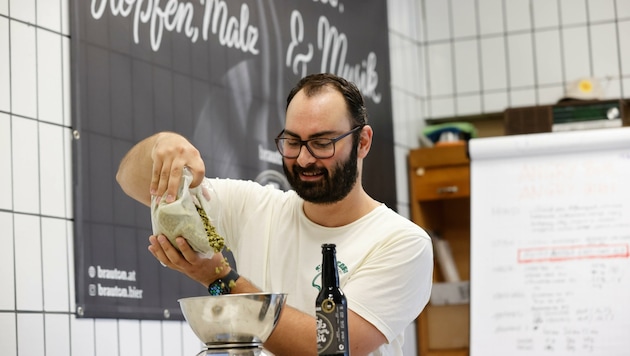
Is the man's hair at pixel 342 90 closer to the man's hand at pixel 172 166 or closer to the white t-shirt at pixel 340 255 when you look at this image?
the white t-shirt at pixel 340 255

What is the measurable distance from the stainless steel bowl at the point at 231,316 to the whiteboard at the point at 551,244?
2.86m

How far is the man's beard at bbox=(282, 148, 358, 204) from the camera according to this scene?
2355 millimetres

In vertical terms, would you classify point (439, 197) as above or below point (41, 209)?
above

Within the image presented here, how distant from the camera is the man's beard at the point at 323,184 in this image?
2355 mm

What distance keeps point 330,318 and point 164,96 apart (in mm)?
1841

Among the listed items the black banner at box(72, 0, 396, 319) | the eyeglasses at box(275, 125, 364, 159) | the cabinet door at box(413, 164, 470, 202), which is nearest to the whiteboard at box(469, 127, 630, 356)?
the cabinet door at box(413, 164, 470, 202)

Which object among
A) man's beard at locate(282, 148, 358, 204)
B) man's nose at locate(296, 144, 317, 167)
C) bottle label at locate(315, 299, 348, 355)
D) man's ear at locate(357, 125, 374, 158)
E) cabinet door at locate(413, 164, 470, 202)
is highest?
cabinet door at locate(413, 164, 470, 202)

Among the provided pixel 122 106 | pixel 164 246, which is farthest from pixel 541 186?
pixel 164 246

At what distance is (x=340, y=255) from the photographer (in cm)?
244

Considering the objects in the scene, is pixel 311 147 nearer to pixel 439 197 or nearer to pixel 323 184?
pixel 323 184

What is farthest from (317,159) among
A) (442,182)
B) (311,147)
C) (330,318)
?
(442,182)

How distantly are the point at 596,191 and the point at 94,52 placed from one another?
7.92ft

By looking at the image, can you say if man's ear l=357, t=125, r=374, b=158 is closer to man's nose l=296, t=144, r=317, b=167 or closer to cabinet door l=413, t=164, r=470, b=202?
man's nose l=296, t=144, r=317, b=167

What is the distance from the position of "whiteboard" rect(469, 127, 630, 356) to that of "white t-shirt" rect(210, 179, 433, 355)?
83.8 inches
